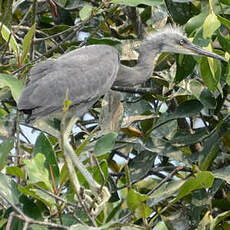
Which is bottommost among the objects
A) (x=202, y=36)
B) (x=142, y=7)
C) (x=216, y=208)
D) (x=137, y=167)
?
(x=216, y=208)

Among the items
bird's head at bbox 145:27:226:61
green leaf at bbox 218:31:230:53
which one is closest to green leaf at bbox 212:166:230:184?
green leaf at bbox 218:31:230:53

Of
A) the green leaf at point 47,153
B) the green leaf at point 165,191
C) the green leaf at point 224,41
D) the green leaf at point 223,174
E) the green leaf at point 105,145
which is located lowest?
the green leaf at point 223,174

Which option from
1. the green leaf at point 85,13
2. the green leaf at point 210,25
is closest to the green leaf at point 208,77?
the green leaf at point 210,25

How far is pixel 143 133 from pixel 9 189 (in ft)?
3.10

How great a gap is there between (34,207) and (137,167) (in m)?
0.81

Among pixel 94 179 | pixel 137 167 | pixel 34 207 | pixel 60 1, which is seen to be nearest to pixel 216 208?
pixel 137 167

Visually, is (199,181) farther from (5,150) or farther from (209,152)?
(5,150)

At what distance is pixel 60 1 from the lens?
345 centimetres

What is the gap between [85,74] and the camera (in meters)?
3.52

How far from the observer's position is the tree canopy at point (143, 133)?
92.8 inches

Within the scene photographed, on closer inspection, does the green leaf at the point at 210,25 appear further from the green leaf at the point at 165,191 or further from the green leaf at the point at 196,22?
the green leaf at the point at 165,191

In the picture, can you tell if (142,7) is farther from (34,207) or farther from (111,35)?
(34,207)

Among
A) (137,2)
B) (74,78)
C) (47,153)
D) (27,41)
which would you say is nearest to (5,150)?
(47,153)

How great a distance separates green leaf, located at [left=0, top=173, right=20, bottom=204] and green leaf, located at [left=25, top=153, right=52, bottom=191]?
0.47ft
